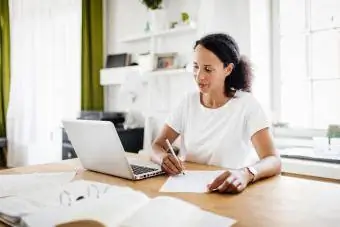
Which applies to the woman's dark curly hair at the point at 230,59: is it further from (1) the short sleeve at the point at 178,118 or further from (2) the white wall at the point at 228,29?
(2) the white wall at the point at 228,29

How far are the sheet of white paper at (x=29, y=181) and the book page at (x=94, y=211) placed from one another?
28 centimetres

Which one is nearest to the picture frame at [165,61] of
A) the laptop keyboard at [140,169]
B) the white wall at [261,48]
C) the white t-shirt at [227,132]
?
the white wall at [261,48]

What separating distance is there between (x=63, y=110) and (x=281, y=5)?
7.55ft

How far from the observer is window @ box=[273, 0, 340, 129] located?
263 centimetres

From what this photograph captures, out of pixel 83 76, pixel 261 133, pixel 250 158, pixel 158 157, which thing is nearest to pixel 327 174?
pixel 250 158

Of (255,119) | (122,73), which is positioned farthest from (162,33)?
(255,119)

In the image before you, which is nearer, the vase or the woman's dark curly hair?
the woman's dark curly hair

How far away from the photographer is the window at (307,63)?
263 centimetres

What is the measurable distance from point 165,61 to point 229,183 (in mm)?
2308

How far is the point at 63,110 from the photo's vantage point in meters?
3.68

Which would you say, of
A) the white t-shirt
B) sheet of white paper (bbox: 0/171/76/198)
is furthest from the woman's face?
sheet of white paper (bbox: 0/171/76/198)

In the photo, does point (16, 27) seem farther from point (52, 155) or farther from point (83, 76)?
point (52, 155)

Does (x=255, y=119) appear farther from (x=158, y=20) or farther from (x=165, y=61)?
(x=158, y=20)

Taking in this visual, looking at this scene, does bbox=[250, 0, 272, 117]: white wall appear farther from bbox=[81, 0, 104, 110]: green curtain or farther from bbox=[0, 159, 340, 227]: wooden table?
bbox=[81, 0, 104, 110]: green curtain
